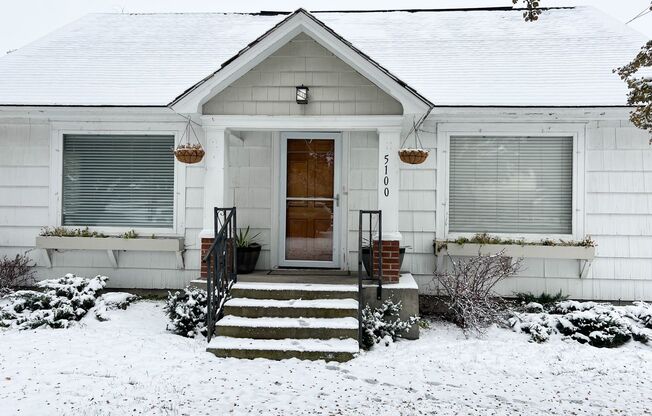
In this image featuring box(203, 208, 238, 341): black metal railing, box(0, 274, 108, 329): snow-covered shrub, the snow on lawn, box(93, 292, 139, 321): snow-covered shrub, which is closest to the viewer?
the snow on lawn

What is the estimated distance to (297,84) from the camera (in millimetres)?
6008

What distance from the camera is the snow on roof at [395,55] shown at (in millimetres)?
6957

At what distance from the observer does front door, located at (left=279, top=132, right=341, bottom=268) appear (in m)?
7.25

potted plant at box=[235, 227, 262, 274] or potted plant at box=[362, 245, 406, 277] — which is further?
potted plant at box=[235, 227, 262, 274]

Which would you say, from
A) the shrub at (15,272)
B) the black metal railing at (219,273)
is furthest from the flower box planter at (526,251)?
the shrub at (15,272)

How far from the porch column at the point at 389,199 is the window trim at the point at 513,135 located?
1.23 meters

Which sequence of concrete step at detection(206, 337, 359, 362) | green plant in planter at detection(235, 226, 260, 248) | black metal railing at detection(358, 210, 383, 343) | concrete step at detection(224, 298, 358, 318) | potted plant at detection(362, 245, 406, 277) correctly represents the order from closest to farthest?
concrete step at detection(206, 337, 359, 362) < black metal railing at detection(358, 210, 383, 343) < concrete step at detection(224, 298, 358, 318) < potted plant at detection(362, 245, 406, 277) < green plant in planter at detection(235, 226, 260, 248)

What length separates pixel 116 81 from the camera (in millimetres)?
7480

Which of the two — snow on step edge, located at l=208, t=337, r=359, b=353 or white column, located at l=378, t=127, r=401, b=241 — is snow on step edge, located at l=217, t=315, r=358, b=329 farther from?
white column, located at l=378, t=127, r=401, b=241

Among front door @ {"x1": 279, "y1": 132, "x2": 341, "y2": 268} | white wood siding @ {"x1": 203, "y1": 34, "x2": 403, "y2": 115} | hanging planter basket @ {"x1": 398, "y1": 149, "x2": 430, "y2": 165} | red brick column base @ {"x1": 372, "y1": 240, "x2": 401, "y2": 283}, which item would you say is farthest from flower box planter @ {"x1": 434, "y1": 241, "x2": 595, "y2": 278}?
white wood siding @ {"x1": 203, "y1": 34, "x2": 403, "y2": 115}

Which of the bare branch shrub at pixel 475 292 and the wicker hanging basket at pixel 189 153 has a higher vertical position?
the wicker hanging basket at pixel 189 153

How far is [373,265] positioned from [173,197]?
3.28 m

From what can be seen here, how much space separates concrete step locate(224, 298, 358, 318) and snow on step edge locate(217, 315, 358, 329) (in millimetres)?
64

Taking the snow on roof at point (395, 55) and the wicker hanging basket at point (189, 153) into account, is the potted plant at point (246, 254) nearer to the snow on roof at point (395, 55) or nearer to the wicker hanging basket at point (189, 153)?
the wicker hanging basket at point (189, 153)
